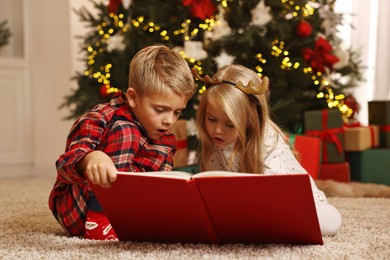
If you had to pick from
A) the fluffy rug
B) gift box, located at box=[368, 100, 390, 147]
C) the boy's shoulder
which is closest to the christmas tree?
gift box, located at box=[368, 100, 390, 147]

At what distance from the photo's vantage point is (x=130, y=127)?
1.35 m

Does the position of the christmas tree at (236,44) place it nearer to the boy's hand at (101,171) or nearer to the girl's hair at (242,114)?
the girl's hair at (242,114)

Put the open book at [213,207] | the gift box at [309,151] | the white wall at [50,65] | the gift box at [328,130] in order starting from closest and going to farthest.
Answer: the open book at [213,207] < the gift box at [309,151] < the gift box at [328,130] < the white wall at [50,65]

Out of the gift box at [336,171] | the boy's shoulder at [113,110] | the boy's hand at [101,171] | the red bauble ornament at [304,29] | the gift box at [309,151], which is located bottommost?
the gift box at [336,171]

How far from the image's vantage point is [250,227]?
3.84 ft

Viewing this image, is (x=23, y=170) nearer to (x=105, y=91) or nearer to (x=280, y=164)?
(x=105, y=91)

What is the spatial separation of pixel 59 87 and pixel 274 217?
2.72 m

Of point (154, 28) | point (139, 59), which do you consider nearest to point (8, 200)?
point (154, 28)

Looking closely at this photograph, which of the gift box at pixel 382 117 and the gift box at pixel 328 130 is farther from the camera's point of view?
the gift box at pixel 382 117

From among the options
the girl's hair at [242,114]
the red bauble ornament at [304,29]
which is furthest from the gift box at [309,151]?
the girl's hair at [242,114]

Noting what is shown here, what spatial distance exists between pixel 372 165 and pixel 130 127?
149 centimetres

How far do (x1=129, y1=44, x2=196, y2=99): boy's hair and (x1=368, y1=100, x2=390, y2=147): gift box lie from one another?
4.99 feet

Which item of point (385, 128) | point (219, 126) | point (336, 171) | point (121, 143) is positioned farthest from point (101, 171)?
point (385, 128)

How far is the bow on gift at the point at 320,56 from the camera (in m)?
2.57
